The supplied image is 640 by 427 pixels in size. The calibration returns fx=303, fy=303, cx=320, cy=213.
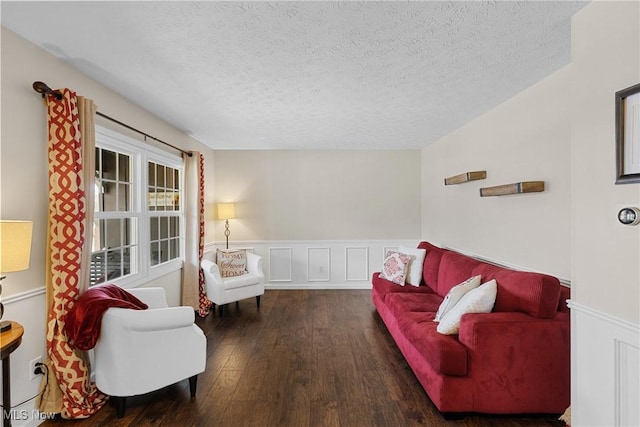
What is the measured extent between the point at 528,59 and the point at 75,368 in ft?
12.5

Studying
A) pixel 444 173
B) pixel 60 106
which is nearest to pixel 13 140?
pixel 60 106

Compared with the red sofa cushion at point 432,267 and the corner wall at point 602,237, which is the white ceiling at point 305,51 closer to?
the corner wall at point 602,237

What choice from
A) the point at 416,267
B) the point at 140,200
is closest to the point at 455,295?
the point at 416,267

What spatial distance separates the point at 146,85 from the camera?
8.46 feet

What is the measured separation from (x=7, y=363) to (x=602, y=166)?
3.24 metres

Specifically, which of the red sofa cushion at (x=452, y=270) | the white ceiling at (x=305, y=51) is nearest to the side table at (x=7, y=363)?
the white ceiling at (x=305, y=51)

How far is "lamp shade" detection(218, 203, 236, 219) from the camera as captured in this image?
498 centimetres

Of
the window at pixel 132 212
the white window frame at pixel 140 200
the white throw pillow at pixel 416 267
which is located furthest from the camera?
the white throw pillow at pixel 416 267

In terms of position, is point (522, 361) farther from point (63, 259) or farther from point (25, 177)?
point (25, 177)

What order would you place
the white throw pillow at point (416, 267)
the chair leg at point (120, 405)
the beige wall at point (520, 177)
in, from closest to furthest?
the chair leg at point (120, 405), the beige wall at point (520, 177), the white throw pillow at point (416, 267)

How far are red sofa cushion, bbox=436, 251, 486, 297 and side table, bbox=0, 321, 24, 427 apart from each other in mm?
3300

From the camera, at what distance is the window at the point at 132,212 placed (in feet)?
9.00

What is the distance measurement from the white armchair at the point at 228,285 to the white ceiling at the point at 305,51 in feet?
6.54

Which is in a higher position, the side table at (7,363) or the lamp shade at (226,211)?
the lamp shade at (226,211)
